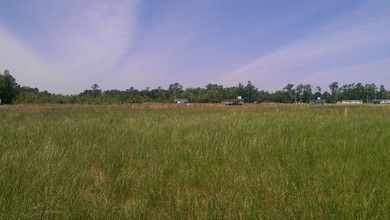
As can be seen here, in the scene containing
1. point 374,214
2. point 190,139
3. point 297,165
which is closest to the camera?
point 374,214

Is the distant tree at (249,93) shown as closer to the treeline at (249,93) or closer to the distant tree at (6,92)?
the treeline at (249,93)

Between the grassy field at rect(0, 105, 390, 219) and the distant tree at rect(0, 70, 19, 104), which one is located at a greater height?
the distant tree at rect(0, 70, 19, 104)

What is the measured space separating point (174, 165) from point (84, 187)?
1413 millimetres

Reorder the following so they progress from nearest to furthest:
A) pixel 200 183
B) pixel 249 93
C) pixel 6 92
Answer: pixel 200 183 < pixel 6 92 < pixel 249 93

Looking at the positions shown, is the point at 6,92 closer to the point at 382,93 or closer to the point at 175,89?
the point at 175,89

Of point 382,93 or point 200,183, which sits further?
point 382,93

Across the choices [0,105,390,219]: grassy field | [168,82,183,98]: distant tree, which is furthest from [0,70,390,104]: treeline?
[0,105,390,219]: grassy field

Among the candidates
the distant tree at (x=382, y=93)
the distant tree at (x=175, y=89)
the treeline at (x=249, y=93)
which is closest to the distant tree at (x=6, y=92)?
the treeline at (x=249, y=93)

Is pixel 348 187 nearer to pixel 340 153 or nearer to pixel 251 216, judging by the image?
pixel 251 216

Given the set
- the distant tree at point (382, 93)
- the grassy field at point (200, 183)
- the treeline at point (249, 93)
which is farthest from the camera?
the distant tree at point (382, 93)

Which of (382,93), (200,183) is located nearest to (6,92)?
(200,183)

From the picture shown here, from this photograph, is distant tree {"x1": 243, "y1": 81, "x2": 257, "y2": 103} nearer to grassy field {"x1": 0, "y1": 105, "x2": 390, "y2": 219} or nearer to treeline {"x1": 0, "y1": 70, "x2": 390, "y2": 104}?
treeline {"x1": 0, "y1": 70, "x2": 390, "y2": 104}

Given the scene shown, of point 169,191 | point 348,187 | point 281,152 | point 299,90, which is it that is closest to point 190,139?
point 281,152

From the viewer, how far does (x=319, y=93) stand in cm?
14000
